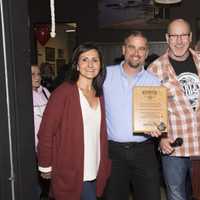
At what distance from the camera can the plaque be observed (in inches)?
93.8

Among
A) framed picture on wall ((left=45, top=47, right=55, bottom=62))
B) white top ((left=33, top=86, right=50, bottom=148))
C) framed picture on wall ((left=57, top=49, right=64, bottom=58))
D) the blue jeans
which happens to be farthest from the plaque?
framed picture on wall ((left=57, top=49, right=64, bottom=58))

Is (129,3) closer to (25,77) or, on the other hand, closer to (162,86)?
(162,86)

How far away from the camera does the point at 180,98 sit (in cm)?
257

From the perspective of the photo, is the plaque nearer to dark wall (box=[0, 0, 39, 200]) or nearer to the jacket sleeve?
the jacket sleeve

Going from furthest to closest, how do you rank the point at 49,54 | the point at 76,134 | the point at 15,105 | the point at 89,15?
1. the point at 49,54
2. the point at 89,15
3. the point at 76,134
4. the point at 15,105

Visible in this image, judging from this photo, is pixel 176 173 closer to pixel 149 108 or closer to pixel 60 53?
pixel 149 108

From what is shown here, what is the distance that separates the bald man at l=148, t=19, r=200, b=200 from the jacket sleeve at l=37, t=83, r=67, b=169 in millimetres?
771

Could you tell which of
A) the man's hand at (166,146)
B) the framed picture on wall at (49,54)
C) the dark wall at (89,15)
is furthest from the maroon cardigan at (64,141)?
the framed picture on wall at (49,54)

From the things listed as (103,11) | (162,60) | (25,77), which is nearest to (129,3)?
(103,11)

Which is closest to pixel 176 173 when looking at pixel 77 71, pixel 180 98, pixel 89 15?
pixel 180 98

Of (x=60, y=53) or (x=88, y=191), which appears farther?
(x=60, y=53)

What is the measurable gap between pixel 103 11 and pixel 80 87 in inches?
176

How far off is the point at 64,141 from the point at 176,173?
888 millimetres

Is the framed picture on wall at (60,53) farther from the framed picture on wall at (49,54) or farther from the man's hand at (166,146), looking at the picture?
the man's hand at (166,146)
